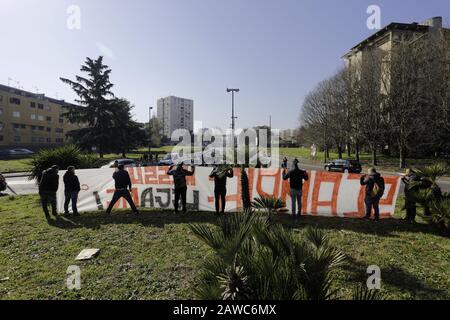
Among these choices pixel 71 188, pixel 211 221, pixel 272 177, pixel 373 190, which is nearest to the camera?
pixel 373 190

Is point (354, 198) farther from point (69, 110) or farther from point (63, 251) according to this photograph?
point (69, 110)

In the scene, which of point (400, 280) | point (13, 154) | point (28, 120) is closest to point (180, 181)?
point (400, 280)

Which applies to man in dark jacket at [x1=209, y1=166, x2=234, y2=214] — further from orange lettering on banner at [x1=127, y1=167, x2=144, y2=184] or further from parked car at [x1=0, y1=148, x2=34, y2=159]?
parked car at [x1=0, y1=148, x2=34, y2=159]

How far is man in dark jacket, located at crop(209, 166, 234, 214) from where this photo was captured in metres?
8.76

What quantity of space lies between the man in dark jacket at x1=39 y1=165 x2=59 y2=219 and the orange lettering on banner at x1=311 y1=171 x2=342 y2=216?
28.6ft

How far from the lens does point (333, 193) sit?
918 cm

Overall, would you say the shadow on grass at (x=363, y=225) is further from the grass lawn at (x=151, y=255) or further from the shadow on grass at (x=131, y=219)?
the shadow on grass at (x=131, y=219)

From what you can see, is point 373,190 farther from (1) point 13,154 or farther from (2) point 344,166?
(1) point 13,154

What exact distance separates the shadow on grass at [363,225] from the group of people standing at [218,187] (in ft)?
1.08

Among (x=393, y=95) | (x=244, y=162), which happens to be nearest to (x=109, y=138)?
(x=244, y=162)

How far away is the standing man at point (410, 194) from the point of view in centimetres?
799

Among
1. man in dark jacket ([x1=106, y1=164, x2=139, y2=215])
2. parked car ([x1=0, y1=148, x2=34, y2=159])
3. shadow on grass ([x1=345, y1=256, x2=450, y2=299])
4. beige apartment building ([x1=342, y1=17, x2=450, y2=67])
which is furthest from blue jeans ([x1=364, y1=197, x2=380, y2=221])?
parked car ([x1=0, y1=148, x2=34, y2=159])

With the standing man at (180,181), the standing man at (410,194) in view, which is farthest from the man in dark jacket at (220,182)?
the standing man at (410,194)

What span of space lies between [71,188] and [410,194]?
10.7m
